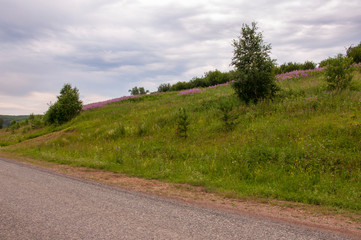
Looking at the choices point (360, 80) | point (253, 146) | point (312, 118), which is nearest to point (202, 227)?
point (253, 146)

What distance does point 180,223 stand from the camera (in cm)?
423

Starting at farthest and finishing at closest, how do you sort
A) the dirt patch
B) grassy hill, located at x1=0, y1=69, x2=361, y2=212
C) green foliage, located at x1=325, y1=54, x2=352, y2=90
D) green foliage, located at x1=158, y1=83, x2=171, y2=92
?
1. green foliage, located at x1=158, y1=83, x2=171, y2=92
2. green foliage, located at x1=325, y1=54, x2=352, y2=90
3. grassy hill, located at x1=0, y1=69, x2=361, y2=212
4. the dirt patch

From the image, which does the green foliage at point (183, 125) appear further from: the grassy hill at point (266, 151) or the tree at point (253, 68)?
the tree at point (253, 68)

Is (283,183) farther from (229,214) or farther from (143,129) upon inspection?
(143,129)

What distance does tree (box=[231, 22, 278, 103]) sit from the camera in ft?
50.0

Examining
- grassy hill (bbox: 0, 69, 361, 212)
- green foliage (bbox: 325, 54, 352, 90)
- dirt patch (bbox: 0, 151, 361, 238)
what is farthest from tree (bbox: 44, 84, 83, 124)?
green foliage (bbox: 325, 54, 352, 90)

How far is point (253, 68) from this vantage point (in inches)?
602

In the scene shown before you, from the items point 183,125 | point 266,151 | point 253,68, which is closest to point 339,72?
point 253,68

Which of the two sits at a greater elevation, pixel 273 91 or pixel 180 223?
pixel 273 91

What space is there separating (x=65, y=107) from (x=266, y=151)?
28510 mm

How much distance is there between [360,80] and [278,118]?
24.8ft

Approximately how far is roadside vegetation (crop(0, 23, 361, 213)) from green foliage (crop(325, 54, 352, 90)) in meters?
0.05

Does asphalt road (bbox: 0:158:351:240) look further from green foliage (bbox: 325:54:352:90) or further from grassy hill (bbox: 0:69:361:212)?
green foliage (bbox: 325:54:352:90)

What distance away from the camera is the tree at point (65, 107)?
30.6 m
